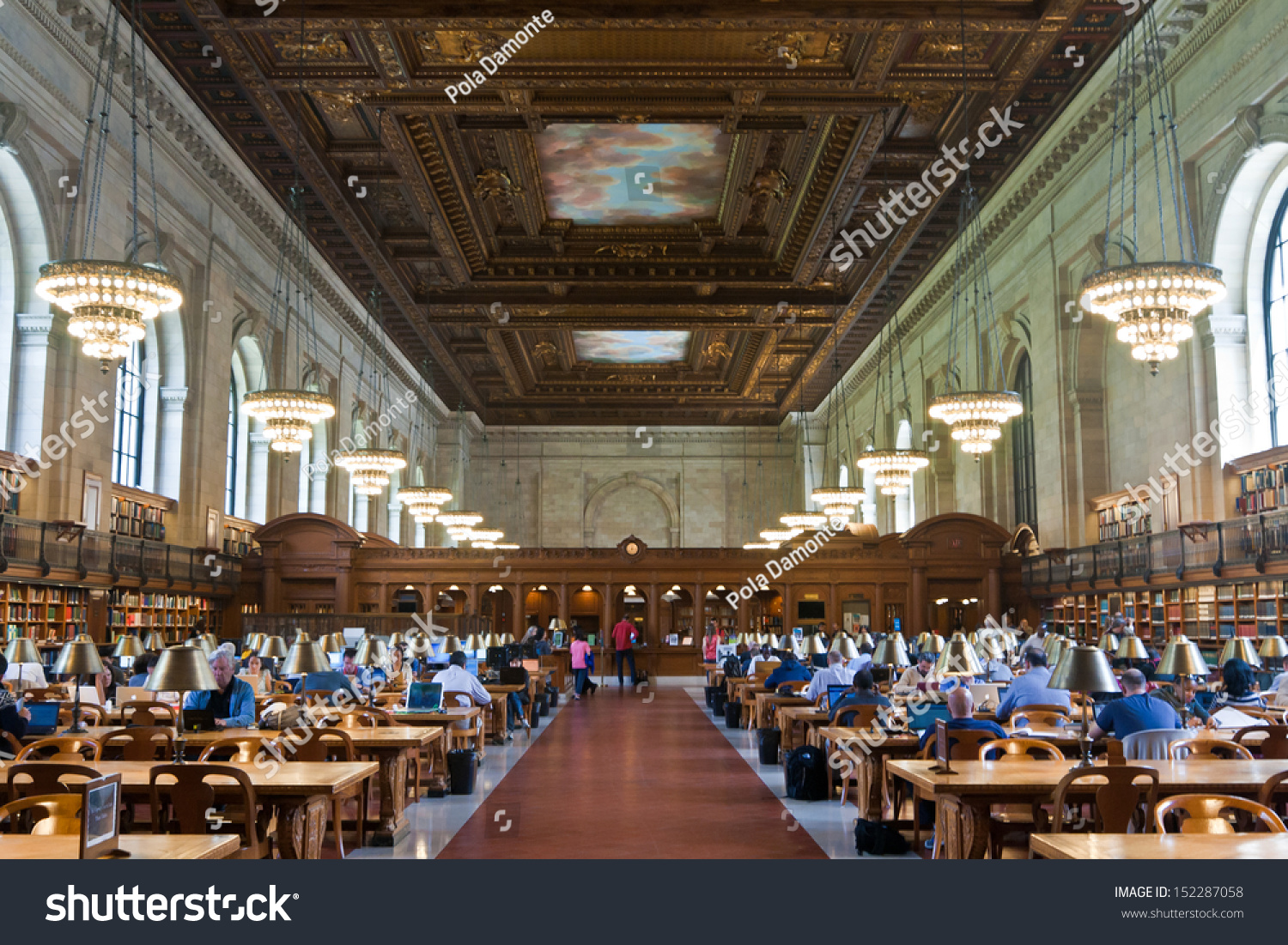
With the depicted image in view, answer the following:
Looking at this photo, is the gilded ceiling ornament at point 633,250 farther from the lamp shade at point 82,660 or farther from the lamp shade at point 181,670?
the lamp shade at point 181,670

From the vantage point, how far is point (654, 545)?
136 feet

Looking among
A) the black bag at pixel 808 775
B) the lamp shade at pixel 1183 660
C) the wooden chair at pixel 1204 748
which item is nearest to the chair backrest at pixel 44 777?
the wooden chair at pixel 1204 748

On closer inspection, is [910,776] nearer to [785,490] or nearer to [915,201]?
[915,201]

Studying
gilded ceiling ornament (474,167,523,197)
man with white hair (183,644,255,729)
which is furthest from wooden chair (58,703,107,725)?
gilded ceiling ornament (474,167,523,197)

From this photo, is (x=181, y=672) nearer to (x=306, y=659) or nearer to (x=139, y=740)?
(x=139, y=740)

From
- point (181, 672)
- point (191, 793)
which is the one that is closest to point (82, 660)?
point (181, 672)

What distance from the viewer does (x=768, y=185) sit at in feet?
57.3

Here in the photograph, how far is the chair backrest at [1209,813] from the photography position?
12.7 feet

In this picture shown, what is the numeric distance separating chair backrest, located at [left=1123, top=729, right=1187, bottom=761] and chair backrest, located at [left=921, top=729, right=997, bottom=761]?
71cm

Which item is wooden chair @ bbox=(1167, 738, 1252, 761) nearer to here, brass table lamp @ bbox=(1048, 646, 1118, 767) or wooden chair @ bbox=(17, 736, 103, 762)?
brass table lamp @ bbox=(1048, 646, 1118, 767)

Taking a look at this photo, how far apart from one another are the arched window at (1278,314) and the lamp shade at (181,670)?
13.1 metres

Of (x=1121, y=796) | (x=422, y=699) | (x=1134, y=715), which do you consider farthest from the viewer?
(x=422, y=699)

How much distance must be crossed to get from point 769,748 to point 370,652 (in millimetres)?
4204

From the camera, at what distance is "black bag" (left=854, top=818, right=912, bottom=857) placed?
270 inches
